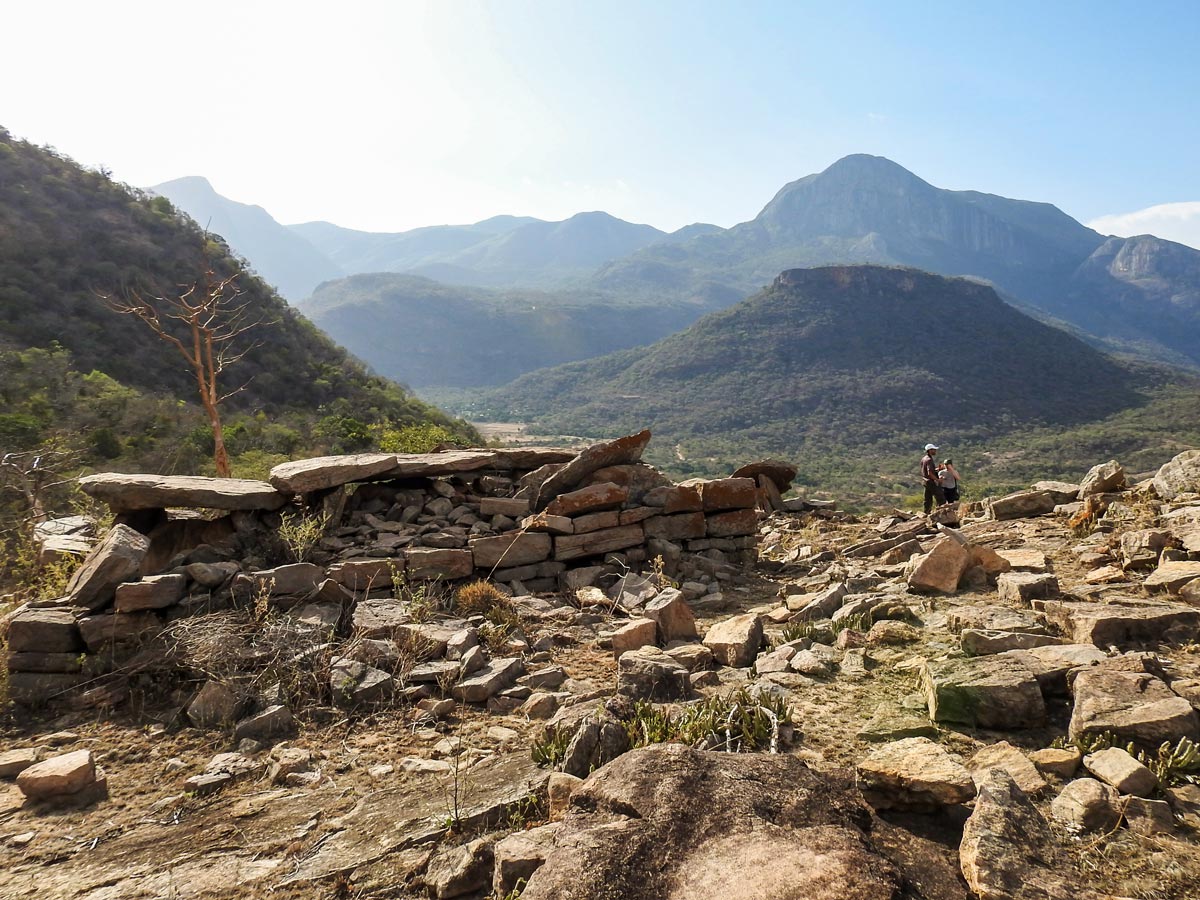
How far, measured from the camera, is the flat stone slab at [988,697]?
12.3 feet

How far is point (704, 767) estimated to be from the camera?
288cm

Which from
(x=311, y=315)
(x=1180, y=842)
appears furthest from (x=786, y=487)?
(x=311, y=315)

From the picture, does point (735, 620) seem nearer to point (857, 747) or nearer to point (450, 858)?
point (857, 747)

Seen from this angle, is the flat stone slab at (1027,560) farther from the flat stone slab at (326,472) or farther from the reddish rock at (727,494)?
the flat stone slab at (326,472)

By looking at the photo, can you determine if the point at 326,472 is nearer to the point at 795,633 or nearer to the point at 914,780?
the point at 795,633

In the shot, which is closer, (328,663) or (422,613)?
(328,663)

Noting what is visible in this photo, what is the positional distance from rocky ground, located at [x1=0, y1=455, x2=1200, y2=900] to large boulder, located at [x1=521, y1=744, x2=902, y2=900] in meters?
0.01

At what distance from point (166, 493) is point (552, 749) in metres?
5.53

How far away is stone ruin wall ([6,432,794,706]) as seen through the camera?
5508 mm

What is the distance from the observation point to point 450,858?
3.01m

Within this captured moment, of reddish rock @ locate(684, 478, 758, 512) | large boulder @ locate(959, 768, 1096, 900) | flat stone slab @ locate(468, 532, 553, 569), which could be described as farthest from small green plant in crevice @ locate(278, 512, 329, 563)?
large boulder @ locate(959, 768, 1096, 900)

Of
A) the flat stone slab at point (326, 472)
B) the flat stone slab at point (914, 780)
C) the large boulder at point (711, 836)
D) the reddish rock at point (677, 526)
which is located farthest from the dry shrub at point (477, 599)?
the flat stone slab at point (914, 780)

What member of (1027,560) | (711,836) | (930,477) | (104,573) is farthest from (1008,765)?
(930,477)

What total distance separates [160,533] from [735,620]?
20.3 feet
